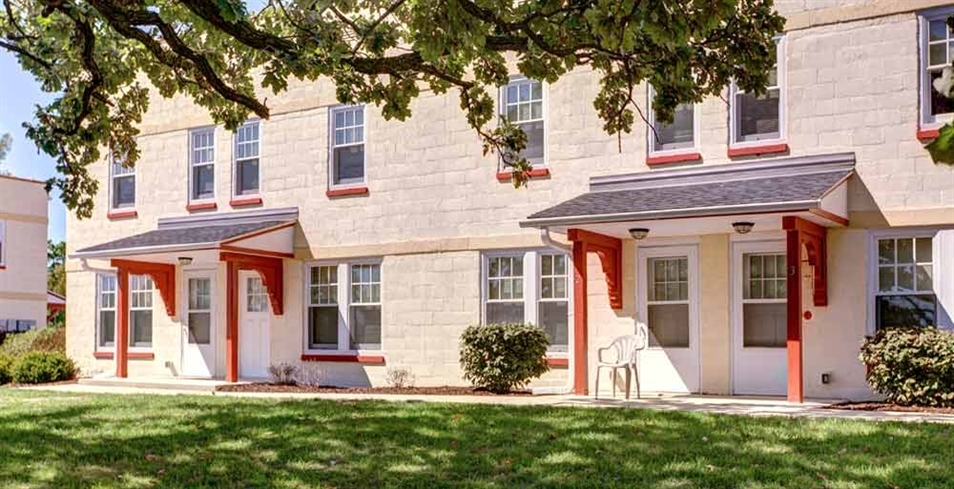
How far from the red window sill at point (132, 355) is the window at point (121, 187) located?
3124mm

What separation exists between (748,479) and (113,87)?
680 centimetres

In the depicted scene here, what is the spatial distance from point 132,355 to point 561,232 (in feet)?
35.1

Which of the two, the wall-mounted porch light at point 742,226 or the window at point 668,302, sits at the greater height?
the wall-mounted porch light at point 742,226

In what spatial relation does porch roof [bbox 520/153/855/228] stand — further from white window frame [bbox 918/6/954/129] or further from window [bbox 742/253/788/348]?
window [bbox 742/253/788/348]

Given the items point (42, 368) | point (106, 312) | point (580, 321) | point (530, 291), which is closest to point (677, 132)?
point (580, 321)

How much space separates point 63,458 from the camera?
966cm

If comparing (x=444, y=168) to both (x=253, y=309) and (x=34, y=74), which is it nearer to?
(x=253, y=309)

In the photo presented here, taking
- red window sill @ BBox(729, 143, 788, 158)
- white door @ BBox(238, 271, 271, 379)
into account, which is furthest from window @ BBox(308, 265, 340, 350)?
red window sill @ BBox(729, 143, 788, 158)

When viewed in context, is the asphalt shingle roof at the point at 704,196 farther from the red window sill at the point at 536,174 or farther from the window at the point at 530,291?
the window at the point at 530,291

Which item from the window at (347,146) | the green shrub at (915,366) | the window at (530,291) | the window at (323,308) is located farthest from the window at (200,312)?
the green shrub at (915,366)

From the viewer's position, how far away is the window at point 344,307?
1820 centimetres

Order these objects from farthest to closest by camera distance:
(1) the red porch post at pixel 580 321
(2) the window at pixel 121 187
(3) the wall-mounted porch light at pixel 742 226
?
(2) the window at pixel 121 187, (1) the red porch post at pixel 580 321, (3) the wall-mounted porch light at pixel 742 226

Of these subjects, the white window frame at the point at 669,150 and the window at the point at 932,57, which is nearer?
the window at the point at 932,57

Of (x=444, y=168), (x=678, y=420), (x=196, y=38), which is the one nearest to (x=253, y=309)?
(x=444, y=168)
